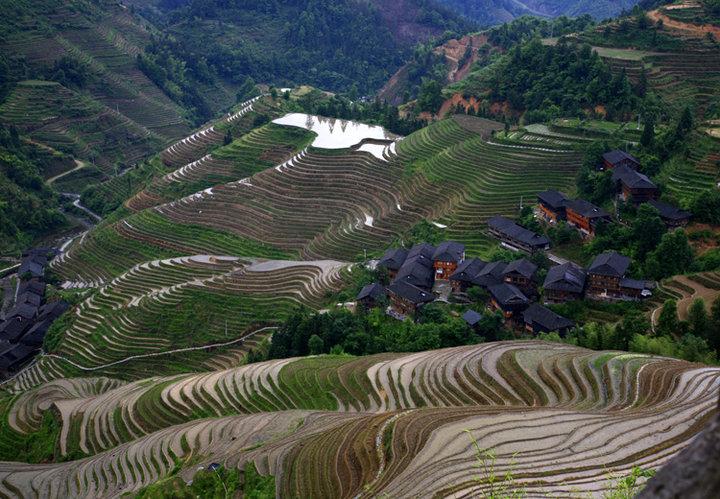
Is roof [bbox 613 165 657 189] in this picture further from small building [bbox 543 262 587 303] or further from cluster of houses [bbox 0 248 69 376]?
cluster of houses [bbox 0 248 69 376]

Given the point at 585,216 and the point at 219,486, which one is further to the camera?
the point at 585,216

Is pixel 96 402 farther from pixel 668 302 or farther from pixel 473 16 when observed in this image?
pixel 473 16

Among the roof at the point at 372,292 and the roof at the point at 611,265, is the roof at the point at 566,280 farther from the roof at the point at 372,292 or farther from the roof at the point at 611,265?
the roof at the point at 372,292

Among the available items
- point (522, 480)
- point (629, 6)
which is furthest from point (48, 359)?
point (629, 6)

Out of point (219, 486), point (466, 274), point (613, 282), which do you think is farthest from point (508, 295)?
point (219, 486)

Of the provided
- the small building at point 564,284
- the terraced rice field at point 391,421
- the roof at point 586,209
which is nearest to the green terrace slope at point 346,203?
the roof at point 586,209

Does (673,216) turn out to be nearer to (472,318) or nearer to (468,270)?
(468,270)

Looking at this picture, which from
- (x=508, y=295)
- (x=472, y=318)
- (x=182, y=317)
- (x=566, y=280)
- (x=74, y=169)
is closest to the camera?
(x=472, y=318)

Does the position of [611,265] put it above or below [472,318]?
above
